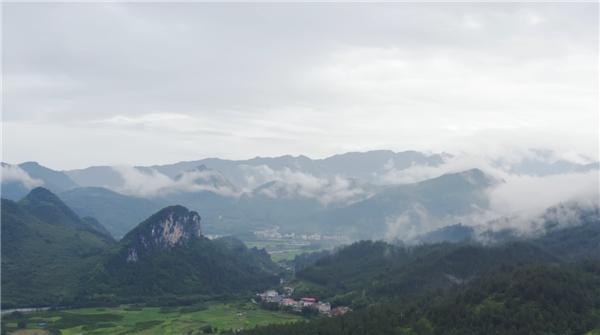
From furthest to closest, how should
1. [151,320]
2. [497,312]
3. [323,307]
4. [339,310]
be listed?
1. [323,307]
2. [339,310]
3. [151,320]
4. [497,312]

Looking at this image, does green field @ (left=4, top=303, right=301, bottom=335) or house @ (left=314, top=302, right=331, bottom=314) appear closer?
green field @ (left=4, top=303, right=301, bottom=335)

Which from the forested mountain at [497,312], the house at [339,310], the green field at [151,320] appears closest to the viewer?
the forested mountain at [497,312]

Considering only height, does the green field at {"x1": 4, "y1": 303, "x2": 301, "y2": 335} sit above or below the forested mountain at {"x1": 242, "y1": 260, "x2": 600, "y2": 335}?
below

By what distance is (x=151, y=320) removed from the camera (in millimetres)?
180000

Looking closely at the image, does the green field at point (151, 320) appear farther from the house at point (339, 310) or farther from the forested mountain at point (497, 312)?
the forested mountain at point (497, 312)

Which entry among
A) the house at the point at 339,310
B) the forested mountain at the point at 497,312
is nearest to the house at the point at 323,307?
the house at the point at 339,310

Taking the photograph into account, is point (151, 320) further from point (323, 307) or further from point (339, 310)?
point (339, 310)

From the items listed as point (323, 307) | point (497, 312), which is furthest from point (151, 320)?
point (497, 312)

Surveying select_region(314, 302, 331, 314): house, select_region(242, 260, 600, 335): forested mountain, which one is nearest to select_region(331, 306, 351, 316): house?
select_region(314, 302, 331, 314): house

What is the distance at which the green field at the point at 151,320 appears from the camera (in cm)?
16512

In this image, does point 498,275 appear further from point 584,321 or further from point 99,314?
point 99,314

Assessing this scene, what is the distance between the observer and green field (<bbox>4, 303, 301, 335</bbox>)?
165 metres

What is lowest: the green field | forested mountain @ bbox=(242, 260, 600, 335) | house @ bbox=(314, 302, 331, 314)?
house @ bbox=(314, 302, 331, 314)

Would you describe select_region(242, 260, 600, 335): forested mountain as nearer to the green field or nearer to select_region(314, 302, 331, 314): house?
the green field
